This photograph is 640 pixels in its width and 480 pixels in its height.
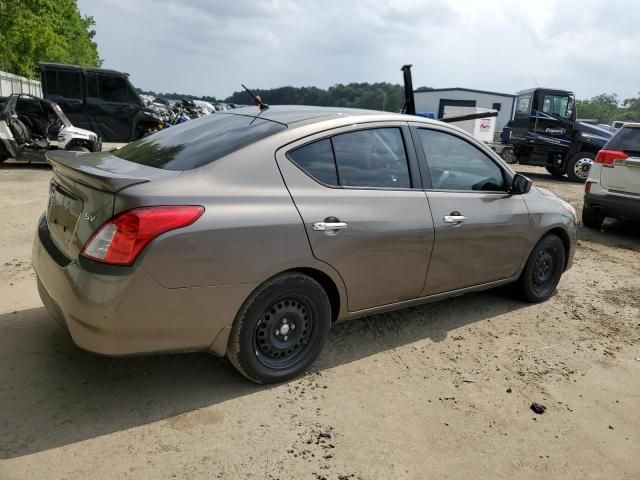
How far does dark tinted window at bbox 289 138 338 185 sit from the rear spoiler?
905mm

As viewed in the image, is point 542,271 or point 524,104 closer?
point 542,271

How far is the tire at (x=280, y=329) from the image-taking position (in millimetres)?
2906

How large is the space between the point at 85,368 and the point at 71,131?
9634 millimetres

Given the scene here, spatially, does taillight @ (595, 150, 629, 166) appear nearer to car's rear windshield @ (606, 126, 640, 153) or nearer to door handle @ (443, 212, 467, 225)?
car's rear windshield @ (606, 126, 640, 153)

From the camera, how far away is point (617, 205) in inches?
302

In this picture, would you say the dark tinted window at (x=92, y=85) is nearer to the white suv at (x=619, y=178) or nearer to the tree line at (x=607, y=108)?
the white suv at (x=619, y=178)

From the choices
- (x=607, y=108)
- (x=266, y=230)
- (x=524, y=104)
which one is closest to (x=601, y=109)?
(x=607, y=108)

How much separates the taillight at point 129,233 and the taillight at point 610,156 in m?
7.34

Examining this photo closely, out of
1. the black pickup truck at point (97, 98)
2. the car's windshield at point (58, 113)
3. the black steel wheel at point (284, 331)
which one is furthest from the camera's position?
the black pickup truck at point (97, 98)

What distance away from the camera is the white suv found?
753cm

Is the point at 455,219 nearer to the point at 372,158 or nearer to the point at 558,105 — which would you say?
the point at 372,158

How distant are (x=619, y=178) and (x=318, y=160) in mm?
6354

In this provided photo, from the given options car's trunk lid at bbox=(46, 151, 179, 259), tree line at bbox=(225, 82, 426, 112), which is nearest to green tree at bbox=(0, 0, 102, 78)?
car's trunk lid at bbox=(46, 151, 179, 259)

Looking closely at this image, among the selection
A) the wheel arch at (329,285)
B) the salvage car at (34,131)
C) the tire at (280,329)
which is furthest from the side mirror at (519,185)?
the salvage car at (34,131)
